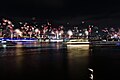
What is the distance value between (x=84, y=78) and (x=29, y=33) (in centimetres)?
18578

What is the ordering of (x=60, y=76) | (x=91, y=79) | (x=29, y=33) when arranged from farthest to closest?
(x=29, y=33)
(x=60, y=76)
(x=91, y=79)

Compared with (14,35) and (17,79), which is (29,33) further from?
(17,79)

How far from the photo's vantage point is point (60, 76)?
605 inches

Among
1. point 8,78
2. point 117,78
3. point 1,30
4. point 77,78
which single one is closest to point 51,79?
point 77,78

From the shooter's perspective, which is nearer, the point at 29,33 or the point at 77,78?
the point at 77,78

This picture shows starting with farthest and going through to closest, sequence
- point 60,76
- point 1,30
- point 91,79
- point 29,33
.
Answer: point 29,33
point 1,30
point 60,76
point 91,79

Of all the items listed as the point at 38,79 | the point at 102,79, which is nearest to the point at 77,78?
the point at 102,79

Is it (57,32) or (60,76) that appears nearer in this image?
(60,76)

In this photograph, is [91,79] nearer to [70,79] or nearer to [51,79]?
[70,79]

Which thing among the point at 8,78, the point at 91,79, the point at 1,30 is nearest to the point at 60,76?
the point at 91,79

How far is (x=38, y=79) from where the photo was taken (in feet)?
47.0

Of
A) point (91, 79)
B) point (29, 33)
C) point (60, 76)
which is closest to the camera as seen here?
point (91, 79)

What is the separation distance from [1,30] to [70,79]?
179 m

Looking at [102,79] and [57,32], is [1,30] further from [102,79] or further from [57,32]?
[102,79]
